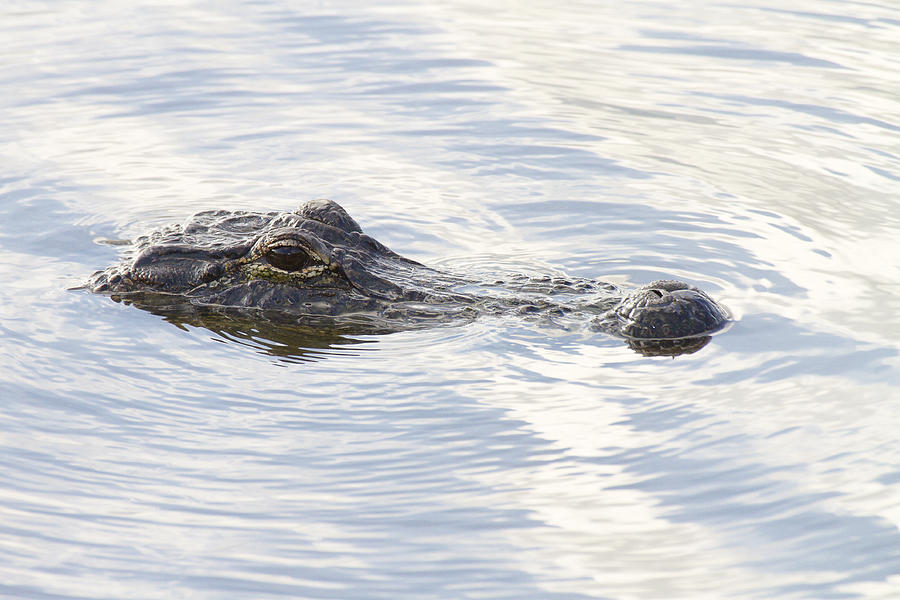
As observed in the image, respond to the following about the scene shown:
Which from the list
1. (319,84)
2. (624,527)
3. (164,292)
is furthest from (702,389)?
(319,84)

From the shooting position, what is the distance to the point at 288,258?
294 inches

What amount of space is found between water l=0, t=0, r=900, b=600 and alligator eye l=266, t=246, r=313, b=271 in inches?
19.0

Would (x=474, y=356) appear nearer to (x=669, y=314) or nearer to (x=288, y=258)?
(x=669, y=314)

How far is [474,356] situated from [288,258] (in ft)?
4.84

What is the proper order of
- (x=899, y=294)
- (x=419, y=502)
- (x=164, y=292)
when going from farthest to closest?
1. (x=164, y=292)
2. (x=899, y=294)
3. (x=419, y=502)

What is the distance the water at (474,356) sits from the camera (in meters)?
4.84

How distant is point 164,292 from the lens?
782 cm

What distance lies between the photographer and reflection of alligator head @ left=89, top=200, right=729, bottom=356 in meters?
7.09

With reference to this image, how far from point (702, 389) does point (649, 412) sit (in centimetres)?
41

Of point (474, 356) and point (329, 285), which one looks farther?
point (329, 285)

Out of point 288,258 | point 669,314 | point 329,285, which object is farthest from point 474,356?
point 288,258

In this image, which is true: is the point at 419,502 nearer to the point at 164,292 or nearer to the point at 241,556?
the point at 241,556

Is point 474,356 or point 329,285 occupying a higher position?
point 329,285

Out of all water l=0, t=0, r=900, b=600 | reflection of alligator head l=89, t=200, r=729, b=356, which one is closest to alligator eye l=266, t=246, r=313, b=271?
reflection of alligator head l=89, t=200, r=729, b=356
